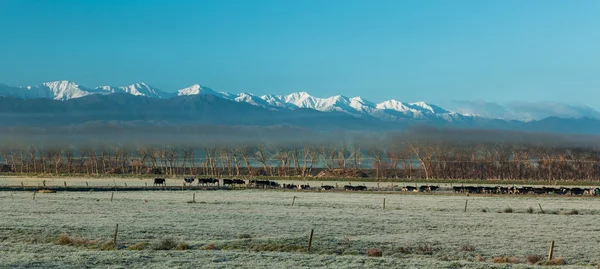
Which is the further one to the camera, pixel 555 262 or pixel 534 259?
pixel 534 259

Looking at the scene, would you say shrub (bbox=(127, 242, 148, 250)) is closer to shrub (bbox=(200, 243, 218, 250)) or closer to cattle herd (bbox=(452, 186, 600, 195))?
shrub (bbox=(200, 243, 218, 250))

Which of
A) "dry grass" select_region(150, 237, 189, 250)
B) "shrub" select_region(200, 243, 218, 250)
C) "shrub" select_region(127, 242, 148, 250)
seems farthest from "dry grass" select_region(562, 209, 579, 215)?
"shrub" select_region(127, 242, 148, 250)

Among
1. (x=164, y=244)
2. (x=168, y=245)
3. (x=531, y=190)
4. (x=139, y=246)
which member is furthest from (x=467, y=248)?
(x=531, y=190)

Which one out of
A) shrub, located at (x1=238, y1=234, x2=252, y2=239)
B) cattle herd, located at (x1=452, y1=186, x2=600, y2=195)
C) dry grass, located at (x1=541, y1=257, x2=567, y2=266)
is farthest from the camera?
cattle herd, located at (x1=452, y1=186, x2=600, y2=195)

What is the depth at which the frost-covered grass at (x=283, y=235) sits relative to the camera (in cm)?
3212

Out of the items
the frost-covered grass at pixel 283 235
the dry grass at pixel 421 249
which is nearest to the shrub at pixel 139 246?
the frost-covered grass at pixel 283 235

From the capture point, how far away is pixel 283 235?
137 ft

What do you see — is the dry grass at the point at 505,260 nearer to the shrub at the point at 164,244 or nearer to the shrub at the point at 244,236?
the shrub at the point at 244,236

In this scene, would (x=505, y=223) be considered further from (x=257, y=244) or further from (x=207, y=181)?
(x=207, y=181)

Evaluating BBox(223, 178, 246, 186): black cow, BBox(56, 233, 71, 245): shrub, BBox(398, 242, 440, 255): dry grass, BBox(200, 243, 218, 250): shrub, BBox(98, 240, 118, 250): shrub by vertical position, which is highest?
BBox(223, 178, 246, 186): black cow

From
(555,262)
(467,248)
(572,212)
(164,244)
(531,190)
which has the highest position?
(531,190)

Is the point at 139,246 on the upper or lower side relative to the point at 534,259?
upper

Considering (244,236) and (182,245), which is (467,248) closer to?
(244,236)

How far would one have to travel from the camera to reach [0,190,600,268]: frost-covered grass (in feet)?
105
